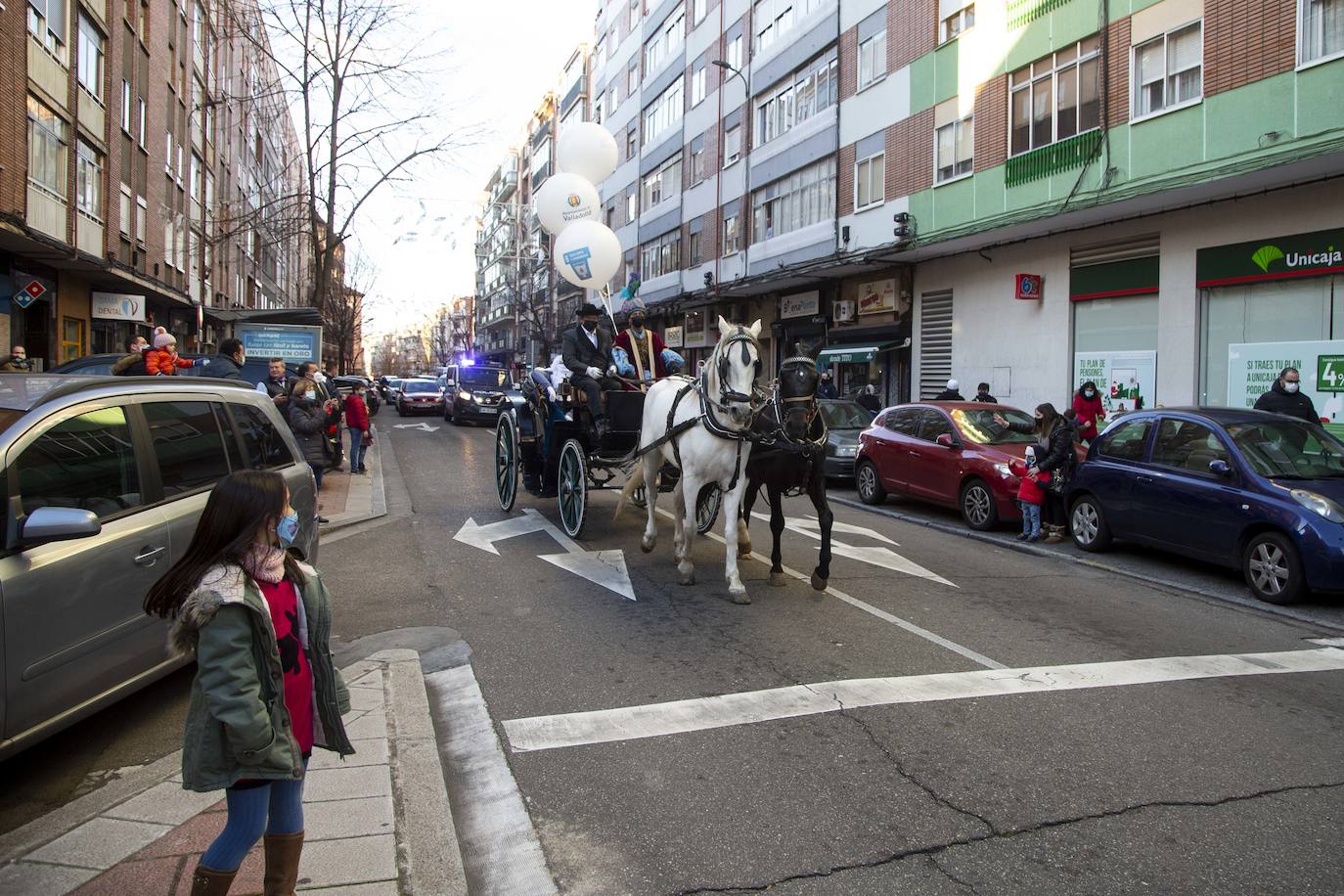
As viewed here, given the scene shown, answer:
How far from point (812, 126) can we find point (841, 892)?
26.6 m

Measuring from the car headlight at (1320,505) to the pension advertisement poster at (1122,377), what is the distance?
29.7ft

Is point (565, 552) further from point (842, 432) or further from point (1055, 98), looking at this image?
point (1055, 98)

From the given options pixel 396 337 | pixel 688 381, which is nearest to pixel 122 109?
pixel 688 381

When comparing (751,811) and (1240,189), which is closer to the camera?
(751,811)

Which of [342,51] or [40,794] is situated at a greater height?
[342,51]

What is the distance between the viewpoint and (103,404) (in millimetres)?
4266

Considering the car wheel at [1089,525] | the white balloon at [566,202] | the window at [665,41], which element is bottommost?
the car wheel at [1089,525]

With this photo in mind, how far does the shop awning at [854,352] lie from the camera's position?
2433 cm

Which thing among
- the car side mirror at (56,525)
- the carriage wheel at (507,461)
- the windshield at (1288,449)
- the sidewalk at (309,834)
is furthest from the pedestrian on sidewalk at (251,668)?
the carriage wheel at (507,461)

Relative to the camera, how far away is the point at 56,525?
11.0 ft

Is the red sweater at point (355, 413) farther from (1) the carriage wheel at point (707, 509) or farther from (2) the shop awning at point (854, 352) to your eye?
(2) the shop awning at point (854, 352)

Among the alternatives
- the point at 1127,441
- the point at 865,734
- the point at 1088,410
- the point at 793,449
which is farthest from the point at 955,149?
the point at 865,734

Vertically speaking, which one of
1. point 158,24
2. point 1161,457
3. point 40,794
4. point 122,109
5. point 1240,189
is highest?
point 158,24

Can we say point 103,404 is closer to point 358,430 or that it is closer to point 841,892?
point 841,892
